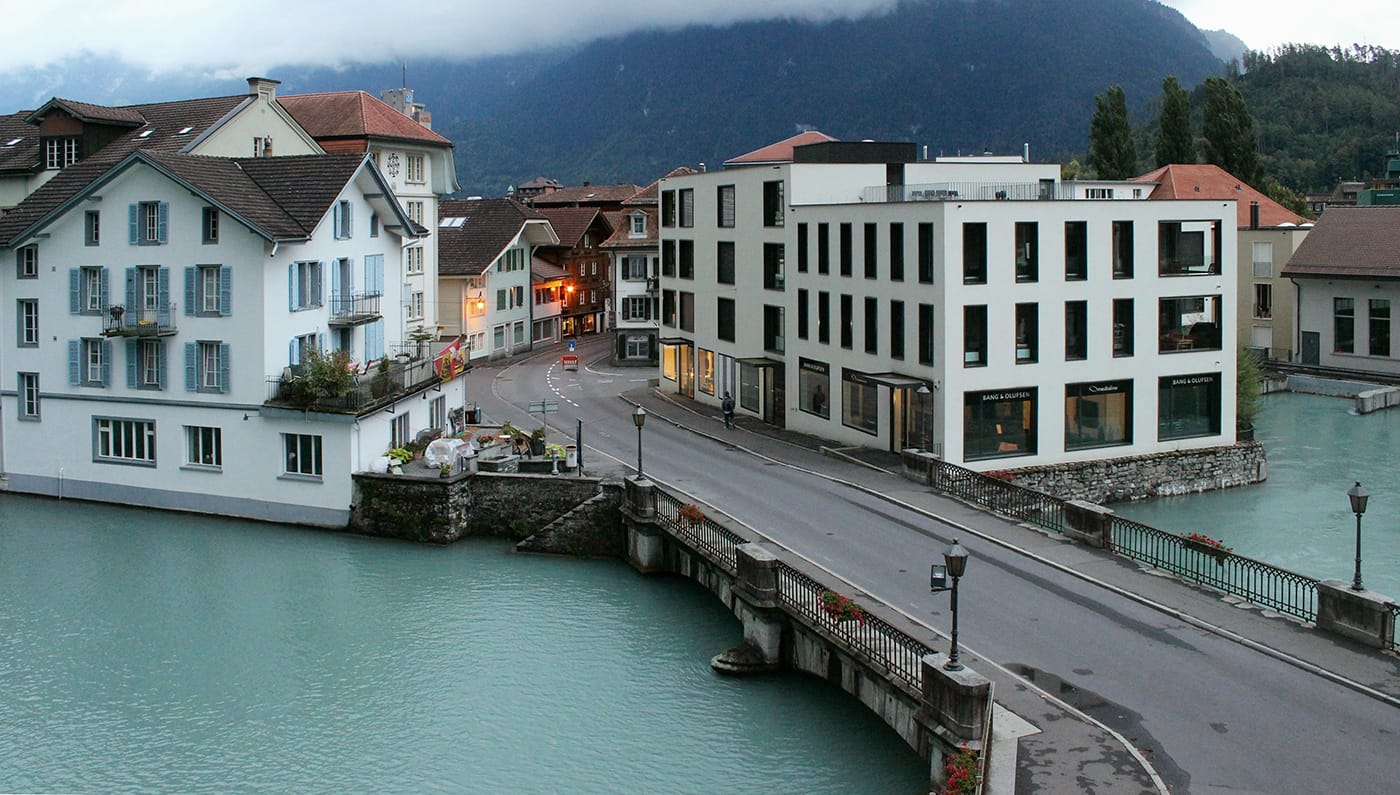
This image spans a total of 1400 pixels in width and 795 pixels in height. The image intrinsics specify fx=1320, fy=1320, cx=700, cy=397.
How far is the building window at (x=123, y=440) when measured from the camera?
42.0m

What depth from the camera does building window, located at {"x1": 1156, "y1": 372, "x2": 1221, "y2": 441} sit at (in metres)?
43.2

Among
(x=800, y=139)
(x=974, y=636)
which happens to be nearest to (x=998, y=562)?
(x=974, y=636)

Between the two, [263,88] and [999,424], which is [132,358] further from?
[999,424]

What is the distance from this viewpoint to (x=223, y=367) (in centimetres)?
4034

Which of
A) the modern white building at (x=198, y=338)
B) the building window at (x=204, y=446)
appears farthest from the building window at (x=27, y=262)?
the building window at (x=204, y=446)

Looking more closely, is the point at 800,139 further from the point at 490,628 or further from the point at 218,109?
the point at 490,628

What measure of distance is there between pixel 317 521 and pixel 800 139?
40125 millimetres

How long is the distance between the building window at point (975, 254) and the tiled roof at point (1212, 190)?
146 ft

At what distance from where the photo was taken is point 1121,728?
19812mm

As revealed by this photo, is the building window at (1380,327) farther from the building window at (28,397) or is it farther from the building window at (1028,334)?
the building window at (28,397)

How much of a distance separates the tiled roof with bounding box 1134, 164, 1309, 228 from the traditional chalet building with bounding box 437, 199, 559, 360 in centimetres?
3796

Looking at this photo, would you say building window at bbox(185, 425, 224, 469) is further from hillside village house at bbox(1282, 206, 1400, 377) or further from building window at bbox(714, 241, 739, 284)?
hillside village house at bbox(1282, 206, 1400, 377)

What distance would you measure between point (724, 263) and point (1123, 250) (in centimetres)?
1859

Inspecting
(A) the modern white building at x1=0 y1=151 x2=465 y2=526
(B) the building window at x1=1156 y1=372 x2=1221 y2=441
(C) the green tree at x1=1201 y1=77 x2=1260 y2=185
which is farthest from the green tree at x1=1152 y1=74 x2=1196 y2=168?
(A) the modern white building at x1=0 y1=151 x2=465 y2=526
